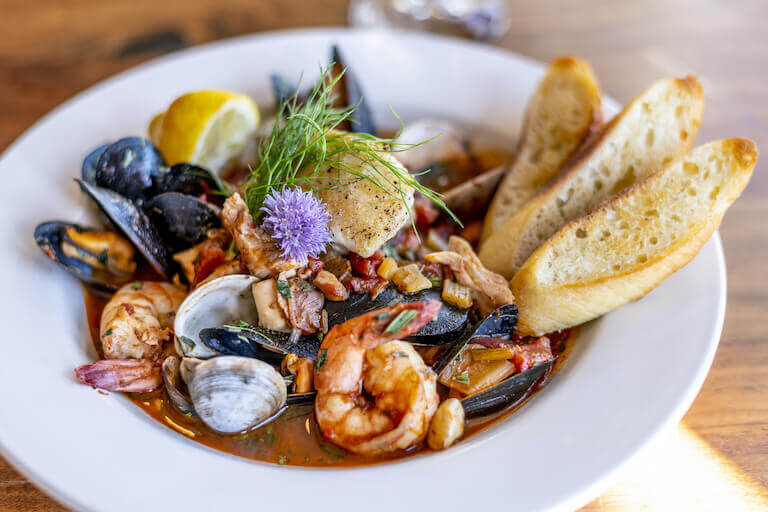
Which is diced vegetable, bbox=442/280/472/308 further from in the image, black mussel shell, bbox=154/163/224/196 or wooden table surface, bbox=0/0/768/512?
black mussel shell, bbox=154/163/224/196

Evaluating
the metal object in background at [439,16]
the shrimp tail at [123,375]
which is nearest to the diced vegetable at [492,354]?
the shrimp tail at [123,375]

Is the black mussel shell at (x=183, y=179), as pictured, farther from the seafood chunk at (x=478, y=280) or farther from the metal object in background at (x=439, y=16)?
the metal object in background at (x=439, y=16)

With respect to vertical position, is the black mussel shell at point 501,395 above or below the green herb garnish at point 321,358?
below

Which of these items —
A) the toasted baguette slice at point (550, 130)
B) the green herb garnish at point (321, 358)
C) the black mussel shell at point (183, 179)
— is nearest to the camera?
the green herb garnish at point (321, 358)

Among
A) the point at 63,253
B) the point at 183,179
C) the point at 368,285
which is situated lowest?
the point at 368,285

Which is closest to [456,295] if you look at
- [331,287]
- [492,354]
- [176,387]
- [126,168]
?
[492,354]

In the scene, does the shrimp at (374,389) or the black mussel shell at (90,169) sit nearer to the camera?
the shrimp at (374,389)

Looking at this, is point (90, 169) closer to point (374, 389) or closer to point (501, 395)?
point (374, 389)
